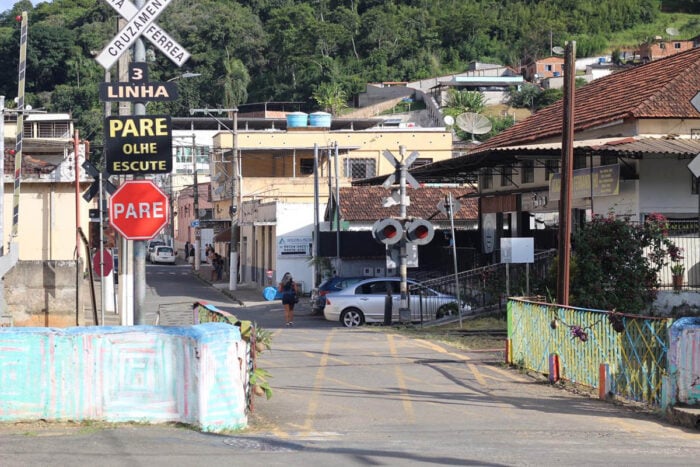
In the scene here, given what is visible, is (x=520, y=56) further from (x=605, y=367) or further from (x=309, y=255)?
(x=605, y=367)

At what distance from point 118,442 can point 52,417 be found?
4.18 feet

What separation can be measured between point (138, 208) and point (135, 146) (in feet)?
2.50

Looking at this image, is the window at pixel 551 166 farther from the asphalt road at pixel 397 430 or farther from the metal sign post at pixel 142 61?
the metal sign post at pixel 142 61

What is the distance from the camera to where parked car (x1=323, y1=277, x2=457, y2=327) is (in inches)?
1166

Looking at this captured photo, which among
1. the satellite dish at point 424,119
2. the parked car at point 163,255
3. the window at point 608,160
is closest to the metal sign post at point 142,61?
the window at point 608,160

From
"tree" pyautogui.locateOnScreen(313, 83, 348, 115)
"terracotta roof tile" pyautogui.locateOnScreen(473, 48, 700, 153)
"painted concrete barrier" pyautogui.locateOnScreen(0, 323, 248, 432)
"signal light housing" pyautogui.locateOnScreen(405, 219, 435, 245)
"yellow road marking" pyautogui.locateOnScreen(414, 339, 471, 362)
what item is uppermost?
"tree" pyautogui.locateOnScreen(313, 83, 348, 115)

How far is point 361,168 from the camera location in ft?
202

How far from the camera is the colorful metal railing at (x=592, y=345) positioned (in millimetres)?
13377

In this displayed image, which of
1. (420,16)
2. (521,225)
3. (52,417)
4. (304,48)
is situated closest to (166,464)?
(52,417)

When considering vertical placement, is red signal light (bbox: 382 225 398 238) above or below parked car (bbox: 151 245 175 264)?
above

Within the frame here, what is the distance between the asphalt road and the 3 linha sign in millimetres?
3034

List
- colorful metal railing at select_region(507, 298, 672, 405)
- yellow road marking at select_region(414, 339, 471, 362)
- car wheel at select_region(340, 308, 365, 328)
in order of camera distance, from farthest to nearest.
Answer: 1. car wheel at select_region(340, 308, 365, 328)
2. yellow road marking at select_region(414, 339, 471, 362)
3. colorful metal railing at select_region(507, 298, 672, 405)

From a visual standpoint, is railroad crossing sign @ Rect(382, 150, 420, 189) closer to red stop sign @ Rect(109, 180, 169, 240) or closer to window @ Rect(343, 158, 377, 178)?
red stop sign @ Rect(109, 180, 169, 240)

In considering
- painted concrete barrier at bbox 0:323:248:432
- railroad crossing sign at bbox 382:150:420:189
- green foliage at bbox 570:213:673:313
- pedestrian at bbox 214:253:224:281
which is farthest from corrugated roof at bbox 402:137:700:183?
pedestrian at bbox 214:253:224:281
